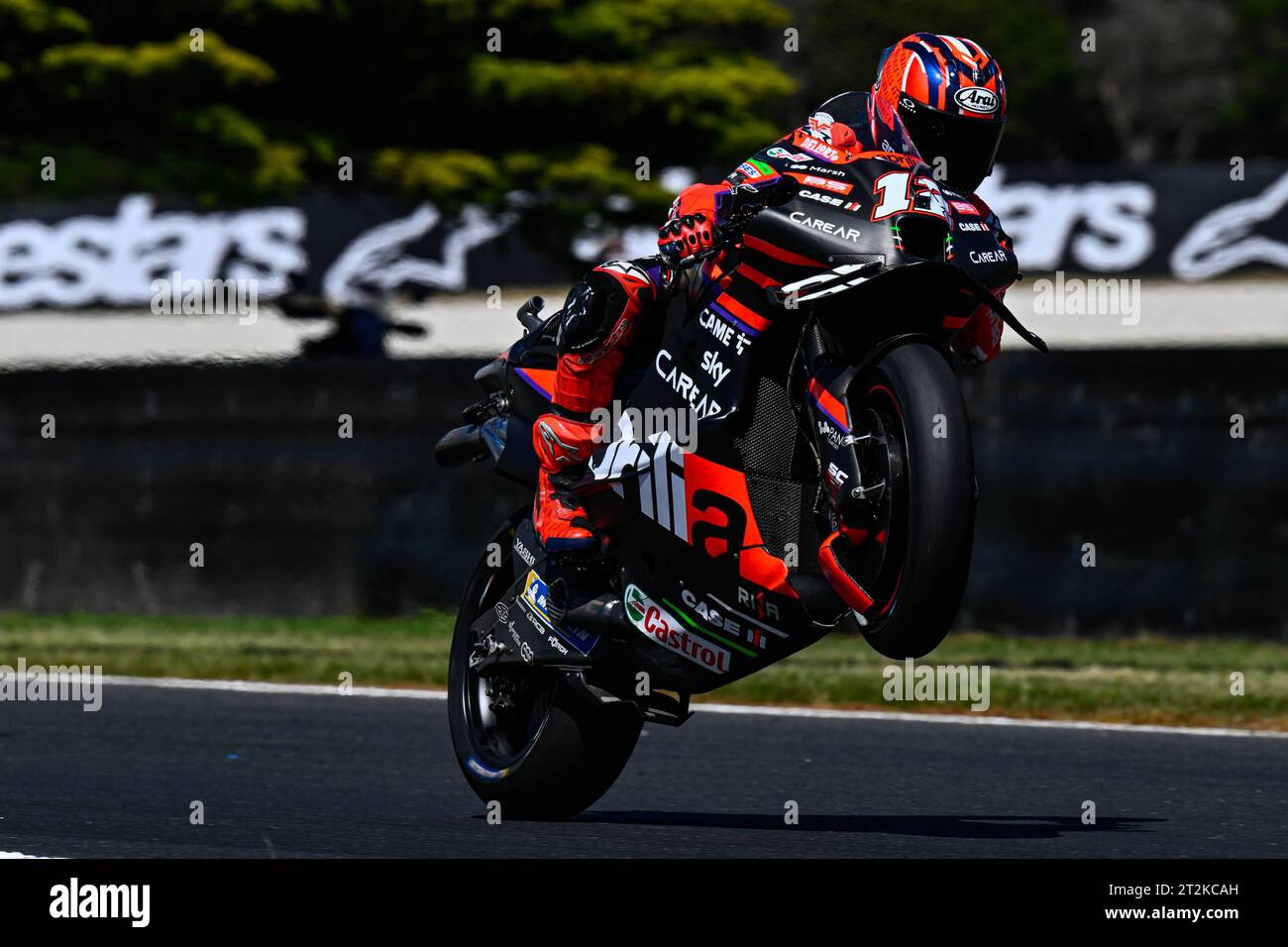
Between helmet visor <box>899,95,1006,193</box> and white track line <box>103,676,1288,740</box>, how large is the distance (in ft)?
12.2

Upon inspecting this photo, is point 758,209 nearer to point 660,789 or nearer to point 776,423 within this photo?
point 776,423

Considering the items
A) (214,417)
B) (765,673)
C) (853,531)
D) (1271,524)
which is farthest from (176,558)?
(853,531)

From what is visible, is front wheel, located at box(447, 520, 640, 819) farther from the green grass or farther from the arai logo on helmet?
the green grass

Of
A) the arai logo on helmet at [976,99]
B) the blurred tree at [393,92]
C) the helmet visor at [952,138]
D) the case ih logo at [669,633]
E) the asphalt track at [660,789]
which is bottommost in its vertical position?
the asphalt track at [660,789]

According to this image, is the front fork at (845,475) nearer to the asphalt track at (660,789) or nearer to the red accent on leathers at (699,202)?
the red accent on leathers at (699,202)

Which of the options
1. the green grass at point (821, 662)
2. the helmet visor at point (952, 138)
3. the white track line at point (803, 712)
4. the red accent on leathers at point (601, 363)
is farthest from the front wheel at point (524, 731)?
the green grass at point (821, 662)

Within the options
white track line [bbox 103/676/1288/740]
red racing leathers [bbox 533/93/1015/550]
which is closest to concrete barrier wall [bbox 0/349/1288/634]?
white track line [bbox 103/676/1288/740]

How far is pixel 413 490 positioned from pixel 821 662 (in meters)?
2.37

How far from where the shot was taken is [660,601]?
5.82 meters

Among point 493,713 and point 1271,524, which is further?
point 1271,524

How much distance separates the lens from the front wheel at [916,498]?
4965 millimetres

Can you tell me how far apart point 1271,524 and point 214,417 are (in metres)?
5.63

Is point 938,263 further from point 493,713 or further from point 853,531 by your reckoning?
point 493,713

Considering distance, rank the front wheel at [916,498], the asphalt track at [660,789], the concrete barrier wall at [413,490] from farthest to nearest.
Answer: the concrete barrier wall at [413,490]
the asphalt track at [660,789]
the front wheel at [916,498]
